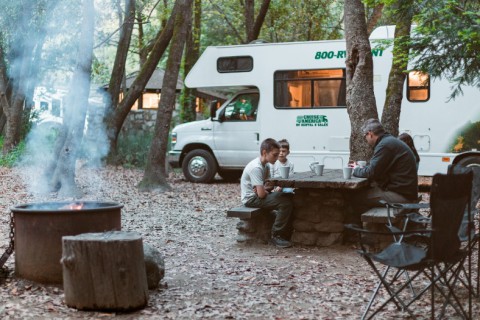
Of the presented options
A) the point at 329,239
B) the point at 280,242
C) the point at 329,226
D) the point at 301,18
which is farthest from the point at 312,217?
the point at 301,18

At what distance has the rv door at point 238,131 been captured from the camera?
52.1 ft

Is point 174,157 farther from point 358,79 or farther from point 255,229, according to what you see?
point 255,229

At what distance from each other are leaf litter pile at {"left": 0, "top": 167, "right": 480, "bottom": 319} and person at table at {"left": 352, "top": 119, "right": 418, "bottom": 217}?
855 millimetres

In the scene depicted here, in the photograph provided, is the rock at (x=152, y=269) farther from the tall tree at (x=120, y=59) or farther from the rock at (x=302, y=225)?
the tall tree at (x=120, y=59)

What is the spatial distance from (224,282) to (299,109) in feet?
30.3

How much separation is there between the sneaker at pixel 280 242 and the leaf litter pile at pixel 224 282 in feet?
0.31

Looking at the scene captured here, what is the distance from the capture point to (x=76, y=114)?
13922mm

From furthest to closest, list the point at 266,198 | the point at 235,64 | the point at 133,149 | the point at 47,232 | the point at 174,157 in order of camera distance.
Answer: the point at 133,149 < the point at 174,157 < the point at 235,64 < the point at 266,198 < the point at 47,232

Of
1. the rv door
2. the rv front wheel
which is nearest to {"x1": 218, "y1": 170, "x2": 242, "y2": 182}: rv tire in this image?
the rv front wheel

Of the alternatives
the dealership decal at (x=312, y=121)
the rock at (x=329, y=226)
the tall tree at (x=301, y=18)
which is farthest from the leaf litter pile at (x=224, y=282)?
the tall tree at (x=301, y=18)

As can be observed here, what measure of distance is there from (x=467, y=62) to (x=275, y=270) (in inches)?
180

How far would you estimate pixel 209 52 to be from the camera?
51.9 ft

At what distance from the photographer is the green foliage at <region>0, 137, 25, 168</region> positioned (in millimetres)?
19797

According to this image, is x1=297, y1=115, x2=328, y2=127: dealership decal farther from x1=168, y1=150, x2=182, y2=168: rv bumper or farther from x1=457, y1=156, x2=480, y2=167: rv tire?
x1=168, y1=150, x2=182, y2=168: rv bumper
